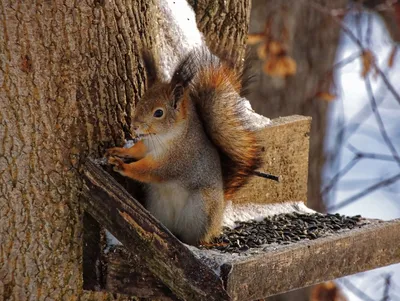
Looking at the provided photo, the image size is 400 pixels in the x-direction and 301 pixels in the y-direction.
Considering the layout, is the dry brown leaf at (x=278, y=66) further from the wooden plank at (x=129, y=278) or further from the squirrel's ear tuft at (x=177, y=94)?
the wooden plank at (x=129, y=278)

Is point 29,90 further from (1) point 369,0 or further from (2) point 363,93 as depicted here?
(2) point 363,93

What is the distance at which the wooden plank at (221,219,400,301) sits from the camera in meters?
2.07

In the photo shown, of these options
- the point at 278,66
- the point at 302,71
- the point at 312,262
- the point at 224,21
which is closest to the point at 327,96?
the point at 278,66

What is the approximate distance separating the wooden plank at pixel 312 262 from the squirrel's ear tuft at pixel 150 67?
58 centimetres

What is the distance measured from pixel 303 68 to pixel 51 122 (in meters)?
2.88

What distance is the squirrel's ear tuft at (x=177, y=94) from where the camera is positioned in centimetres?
234

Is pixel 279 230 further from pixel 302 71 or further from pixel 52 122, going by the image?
A: pixel 302 71

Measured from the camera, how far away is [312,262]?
2.24 meters

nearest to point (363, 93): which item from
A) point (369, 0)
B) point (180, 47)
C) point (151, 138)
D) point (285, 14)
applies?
point (369, 0)

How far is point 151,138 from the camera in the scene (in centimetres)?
235

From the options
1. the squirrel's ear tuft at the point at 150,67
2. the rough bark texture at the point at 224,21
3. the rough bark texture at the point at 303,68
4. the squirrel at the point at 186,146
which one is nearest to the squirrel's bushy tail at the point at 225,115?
the squirrel at the point at 186,146

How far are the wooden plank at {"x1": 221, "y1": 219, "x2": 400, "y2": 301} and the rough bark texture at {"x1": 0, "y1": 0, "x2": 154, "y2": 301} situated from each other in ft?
1.65

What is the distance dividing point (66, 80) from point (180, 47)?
590 mm

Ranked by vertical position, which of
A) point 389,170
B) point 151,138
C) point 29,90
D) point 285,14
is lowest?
point 389,170
